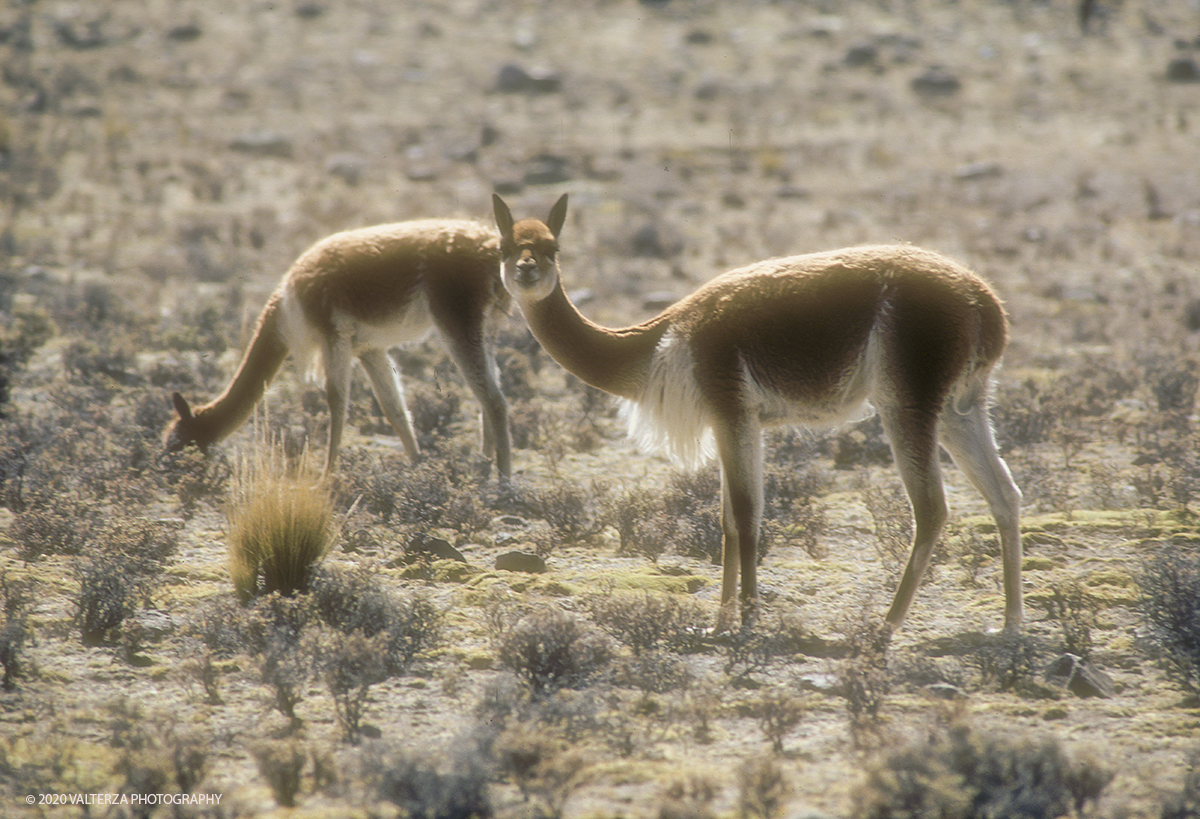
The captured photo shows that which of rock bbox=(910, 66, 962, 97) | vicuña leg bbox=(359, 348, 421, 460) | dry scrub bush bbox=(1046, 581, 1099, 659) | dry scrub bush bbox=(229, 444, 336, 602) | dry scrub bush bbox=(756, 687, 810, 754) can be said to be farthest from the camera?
rock bbox=(910, 66, 962, 97)

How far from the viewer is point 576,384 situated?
9672 millimetres

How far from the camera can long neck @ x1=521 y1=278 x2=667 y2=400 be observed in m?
5.44

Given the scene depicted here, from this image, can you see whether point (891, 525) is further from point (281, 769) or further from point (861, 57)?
point (861, 57)

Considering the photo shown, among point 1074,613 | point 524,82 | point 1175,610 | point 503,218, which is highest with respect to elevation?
point 524,82

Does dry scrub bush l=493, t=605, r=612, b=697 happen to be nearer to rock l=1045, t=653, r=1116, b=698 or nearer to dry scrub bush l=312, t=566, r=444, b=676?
dry scrub bush l=312, t=566, r=444, b=676

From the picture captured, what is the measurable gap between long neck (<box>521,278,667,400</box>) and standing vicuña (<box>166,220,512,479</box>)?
1573 millimetres

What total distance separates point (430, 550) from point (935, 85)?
79.6 ft

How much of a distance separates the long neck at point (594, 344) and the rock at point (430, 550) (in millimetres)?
1508

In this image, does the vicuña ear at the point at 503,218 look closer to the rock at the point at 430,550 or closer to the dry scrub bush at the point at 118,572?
the rock at the point at 430,550

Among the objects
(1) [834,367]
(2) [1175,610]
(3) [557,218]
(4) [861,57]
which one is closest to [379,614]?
(3) [557,218]

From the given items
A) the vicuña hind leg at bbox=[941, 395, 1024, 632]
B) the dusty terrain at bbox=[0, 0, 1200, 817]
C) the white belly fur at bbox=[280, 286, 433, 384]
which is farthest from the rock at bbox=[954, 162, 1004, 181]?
the vicuña hind leg at bbox=[941, 395, 1024, 632]

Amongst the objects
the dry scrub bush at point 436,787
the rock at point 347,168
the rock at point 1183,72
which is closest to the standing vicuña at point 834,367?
the dry scrub bush at point 436,787

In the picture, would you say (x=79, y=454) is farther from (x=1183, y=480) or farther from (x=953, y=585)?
(x=1183, y=480)

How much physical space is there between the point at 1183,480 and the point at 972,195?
12.0m
